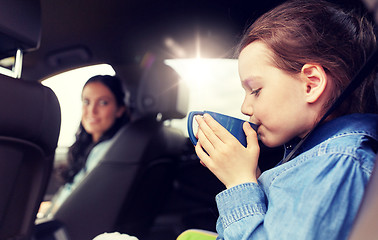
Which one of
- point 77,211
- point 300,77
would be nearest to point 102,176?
point 77,211

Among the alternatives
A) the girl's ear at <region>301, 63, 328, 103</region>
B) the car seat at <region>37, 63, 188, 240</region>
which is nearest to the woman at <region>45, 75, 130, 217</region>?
the car seat at <region>37, 63, 188, 240</region>

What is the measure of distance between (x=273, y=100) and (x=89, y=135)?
5.92 feet

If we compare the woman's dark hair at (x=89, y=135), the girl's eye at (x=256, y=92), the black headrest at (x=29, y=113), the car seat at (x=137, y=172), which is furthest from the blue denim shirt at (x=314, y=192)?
the woman's dark hair at (x=89, y=135)

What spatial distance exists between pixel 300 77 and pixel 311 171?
0.23 meters

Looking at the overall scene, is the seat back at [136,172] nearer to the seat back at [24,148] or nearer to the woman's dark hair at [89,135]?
the woman's dark hair at [89,135]

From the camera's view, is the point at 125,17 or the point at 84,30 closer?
the point at 125,17

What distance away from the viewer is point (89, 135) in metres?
2.42

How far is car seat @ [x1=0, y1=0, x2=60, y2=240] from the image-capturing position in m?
1.04

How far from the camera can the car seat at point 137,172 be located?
5.99 ft

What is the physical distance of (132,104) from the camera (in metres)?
2.29

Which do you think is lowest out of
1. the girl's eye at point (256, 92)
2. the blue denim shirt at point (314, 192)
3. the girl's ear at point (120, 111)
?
the girl's ear at point (120, 111)

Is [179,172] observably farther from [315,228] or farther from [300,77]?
[315,228]

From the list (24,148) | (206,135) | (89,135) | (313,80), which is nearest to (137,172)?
(89,135)

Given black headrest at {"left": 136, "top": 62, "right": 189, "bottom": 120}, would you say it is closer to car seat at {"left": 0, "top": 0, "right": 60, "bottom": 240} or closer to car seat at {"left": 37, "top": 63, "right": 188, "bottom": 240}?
car seat at {"left": 37, "top": 63, "right": 188, "bottom": 240}
